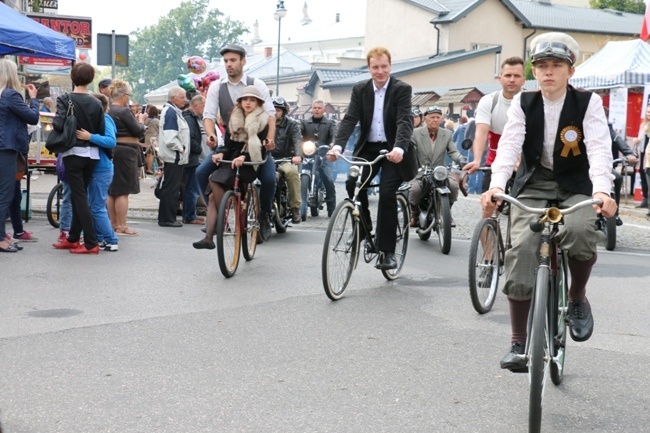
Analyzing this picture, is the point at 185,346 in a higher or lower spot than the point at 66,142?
lower

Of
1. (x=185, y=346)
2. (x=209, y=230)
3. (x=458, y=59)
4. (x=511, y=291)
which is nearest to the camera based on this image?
(x=511, y=291)

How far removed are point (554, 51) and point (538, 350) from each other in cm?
153

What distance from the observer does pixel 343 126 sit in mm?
8961

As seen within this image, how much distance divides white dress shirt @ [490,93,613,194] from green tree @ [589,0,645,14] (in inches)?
2915

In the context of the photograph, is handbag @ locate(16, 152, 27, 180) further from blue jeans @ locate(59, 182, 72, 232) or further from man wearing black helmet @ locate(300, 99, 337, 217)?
man wearing black helmet @ locate(300, 99, 337, 217)

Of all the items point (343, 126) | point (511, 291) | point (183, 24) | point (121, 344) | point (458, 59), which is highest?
point (183, 24)

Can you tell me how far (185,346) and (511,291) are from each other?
2.37 meters

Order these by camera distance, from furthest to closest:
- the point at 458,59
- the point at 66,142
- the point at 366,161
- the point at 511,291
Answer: the point at 458,59
the point at 66,142
the point at 366,161
the point at 511,291

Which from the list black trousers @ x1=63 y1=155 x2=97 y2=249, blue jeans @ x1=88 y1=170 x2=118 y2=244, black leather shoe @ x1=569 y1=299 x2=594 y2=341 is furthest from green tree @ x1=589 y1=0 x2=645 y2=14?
black leather shoe @ x1=569 y1=299 x2=594 y2=341

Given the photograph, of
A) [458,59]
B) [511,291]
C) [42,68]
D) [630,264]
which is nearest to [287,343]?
[511,291]

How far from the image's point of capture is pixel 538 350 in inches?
177

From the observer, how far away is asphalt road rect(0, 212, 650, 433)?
5051 mm

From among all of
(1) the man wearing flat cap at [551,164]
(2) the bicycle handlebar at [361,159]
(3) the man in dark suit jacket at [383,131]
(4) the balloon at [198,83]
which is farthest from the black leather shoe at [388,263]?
(4) the balloon at [198,83]

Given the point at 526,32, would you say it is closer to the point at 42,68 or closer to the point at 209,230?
the point at 42,68
